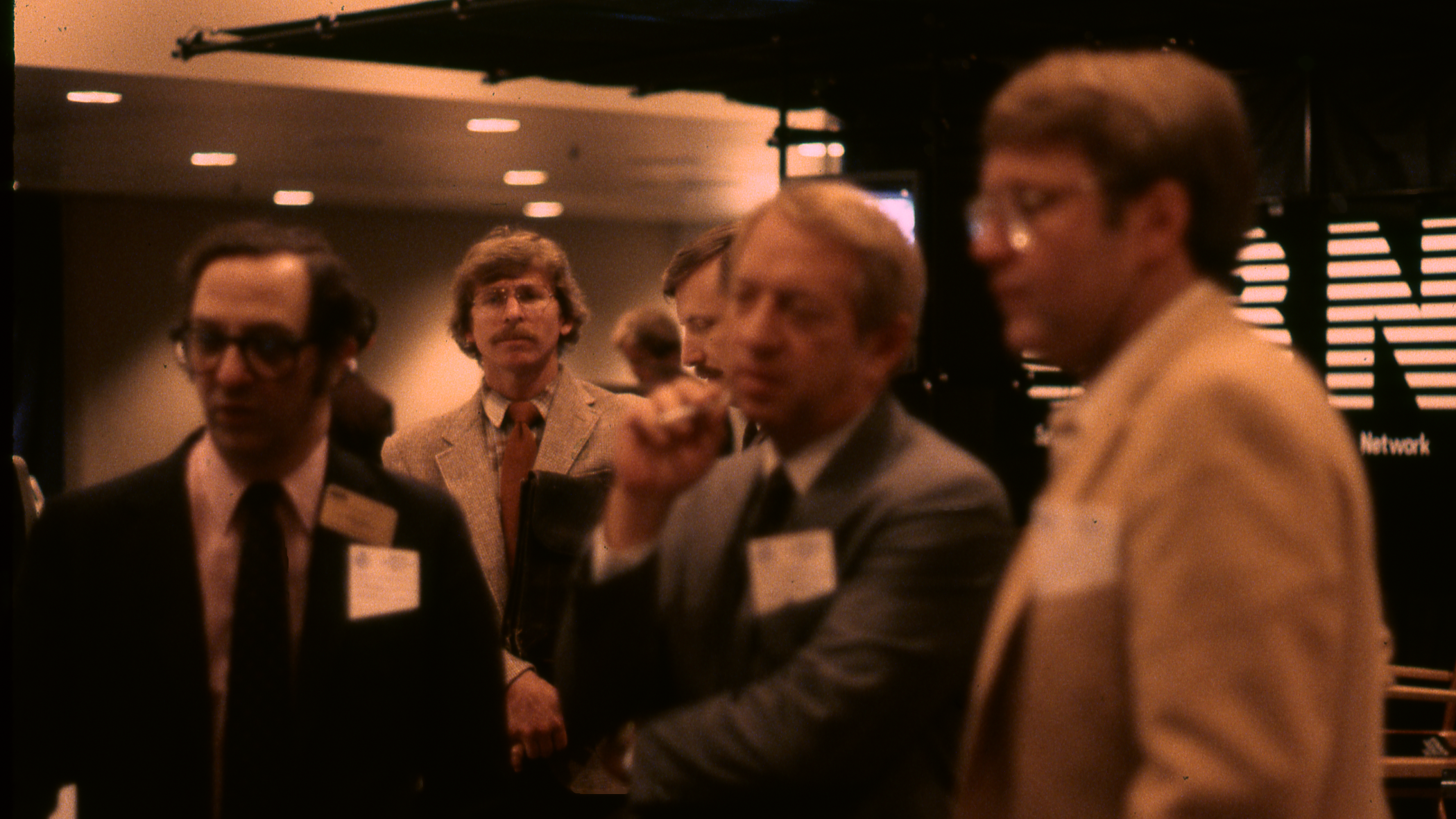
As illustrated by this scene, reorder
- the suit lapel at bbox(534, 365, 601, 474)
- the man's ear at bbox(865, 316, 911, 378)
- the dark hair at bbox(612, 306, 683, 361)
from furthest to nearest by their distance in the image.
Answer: the dark hair at bbox(612, 306, 683, 361) → the suit lapel at bbox(534, 365, 601, 474) → the man's ear at bbox(865, 316, 911, 378)

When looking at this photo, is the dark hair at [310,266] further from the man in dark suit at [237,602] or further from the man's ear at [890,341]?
the man's ear at [890,341]

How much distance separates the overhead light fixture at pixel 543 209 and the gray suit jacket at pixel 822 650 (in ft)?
41.6

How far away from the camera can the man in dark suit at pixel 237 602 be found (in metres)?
1.43

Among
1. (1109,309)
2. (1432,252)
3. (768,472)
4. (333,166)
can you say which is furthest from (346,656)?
(333,166)

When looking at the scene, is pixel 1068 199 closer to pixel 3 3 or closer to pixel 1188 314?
pixel 1188 314

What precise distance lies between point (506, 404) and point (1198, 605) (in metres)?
2.01

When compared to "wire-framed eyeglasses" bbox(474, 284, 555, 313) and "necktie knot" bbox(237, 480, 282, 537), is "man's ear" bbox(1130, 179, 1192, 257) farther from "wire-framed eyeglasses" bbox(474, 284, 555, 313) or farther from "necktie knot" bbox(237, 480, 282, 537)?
"wire-framed eyeglasses" bbox(474, 284, 555, 313)

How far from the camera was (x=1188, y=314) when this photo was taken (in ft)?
3.46

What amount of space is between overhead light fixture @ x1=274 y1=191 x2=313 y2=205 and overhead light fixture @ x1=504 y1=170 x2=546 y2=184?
85.2 inches

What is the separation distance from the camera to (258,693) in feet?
4.71

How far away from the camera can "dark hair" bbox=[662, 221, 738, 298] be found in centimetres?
256

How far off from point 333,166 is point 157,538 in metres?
9.78

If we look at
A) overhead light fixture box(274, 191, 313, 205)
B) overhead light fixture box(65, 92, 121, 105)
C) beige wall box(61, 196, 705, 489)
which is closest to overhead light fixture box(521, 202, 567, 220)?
beige wall box(61, 196, 705, 489)

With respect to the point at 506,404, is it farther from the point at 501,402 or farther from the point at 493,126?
the point at 493,126
